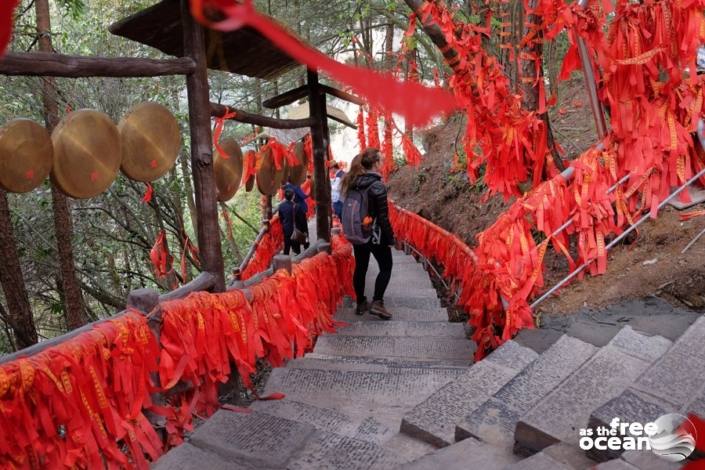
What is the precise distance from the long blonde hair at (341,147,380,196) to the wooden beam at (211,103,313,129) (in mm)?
776

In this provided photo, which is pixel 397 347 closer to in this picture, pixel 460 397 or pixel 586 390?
pixel 460 397

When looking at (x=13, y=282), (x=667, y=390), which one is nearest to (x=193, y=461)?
(x=667, y=390)

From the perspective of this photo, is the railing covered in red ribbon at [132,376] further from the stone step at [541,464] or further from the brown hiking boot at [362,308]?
the stone step at [541,464]

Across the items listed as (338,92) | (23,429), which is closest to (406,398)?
(23,429)

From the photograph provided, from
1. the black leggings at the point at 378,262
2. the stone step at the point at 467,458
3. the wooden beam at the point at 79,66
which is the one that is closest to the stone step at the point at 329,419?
the stone step at the point at 467,458

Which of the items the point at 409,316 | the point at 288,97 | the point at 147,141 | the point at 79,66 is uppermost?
the point at 288,97

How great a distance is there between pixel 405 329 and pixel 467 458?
9.65ft

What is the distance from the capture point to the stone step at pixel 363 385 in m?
3.25

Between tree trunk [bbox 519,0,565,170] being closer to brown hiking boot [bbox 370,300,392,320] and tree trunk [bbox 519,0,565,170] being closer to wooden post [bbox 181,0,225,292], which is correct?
brown hiking boot [bbox 370,300,392,320]

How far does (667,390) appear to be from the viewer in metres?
2.28

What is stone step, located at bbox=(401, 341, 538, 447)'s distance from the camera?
2498mm

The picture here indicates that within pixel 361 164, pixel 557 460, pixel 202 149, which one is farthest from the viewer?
pixel 361 164

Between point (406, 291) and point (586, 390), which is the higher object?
point (586, 390)

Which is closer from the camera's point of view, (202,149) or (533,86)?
(202,149)
